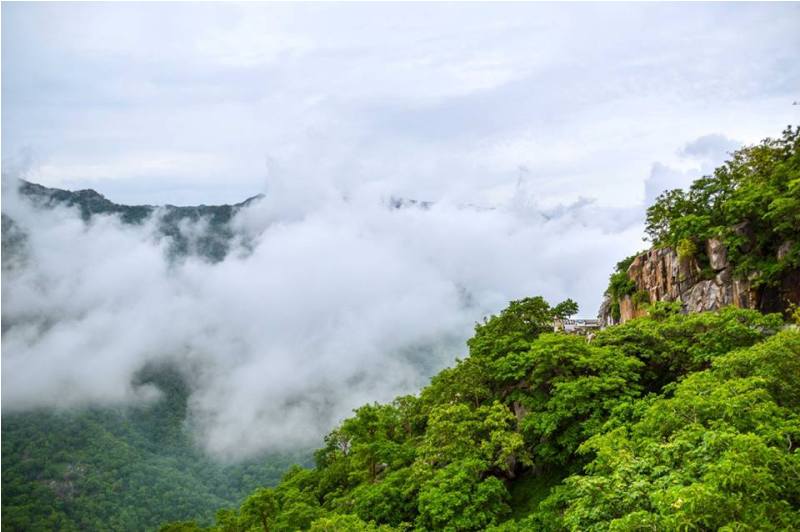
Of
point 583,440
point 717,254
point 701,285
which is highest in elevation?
point 717,254

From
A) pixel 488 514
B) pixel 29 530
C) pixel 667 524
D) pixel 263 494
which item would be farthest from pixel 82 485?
pixel 667 524

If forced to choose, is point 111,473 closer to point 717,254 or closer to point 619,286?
point 619,286

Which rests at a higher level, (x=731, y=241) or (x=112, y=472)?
(x=731, y=241)

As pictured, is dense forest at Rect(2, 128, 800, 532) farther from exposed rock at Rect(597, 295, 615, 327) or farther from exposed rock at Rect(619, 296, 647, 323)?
exposed rock at Rect(597, 295, 615, 327)

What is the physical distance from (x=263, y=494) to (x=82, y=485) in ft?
397

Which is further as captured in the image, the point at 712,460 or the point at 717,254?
the point at 717,254

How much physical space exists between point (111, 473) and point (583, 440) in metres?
143

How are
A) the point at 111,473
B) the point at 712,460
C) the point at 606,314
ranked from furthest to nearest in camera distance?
the point at 111,473 < the point at 606,314 < the point at 712,460

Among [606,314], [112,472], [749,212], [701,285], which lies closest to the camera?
[749,212]

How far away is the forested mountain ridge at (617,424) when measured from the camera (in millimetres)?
12727

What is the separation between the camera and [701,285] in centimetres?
3506

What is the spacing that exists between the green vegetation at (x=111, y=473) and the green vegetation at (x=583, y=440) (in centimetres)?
10107

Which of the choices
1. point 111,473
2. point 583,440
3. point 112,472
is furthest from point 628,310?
point 112,472

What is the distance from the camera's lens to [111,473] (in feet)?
443
